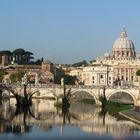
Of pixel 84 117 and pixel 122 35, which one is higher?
pixel 122 35

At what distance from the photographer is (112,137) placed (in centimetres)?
3759

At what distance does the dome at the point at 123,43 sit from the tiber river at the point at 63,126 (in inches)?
2765

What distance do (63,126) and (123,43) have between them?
275 feet

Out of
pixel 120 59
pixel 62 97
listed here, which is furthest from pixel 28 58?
pixel 62 97

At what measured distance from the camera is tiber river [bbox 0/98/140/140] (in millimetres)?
38162

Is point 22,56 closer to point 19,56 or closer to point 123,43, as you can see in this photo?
point 19,56

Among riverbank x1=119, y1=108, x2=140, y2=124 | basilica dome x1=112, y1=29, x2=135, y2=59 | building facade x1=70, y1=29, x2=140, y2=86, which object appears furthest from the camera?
basilica dome x1=112, y1=29, x2=135, y2=59

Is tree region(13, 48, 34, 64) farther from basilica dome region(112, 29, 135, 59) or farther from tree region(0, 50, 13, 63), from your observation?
basilica dome region(112, 29, 135, 59)

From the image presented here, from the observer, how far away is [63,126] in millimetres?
44031

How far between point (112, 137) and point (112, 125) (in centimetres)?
695

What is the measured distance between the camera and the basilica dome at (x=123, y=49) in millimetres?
126375

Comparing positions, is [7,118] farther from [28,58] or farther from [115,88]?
[28,58]

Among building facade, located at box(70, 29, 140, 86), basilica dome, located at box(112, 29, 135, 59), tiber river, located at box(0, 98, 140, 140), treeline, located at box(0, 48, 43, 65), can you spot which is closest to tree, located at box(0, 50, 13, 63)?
treeline, located at box(0, 48, 43, 65)

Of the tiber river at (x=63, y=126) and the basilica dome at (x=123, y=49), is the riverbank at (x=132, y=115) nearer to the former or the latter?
the tiber river at (x=63, y=126)
